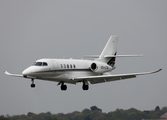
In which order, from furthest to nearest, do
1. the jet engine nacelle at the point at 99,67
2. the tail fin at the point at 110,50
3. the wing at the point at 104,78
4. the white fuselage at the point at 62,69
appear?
the tail fin at the point at 110,50 < the jet engine nacelle at the point at 99,67 < the wing at the point at 104,78 < the white fuselage at the point at 62,69

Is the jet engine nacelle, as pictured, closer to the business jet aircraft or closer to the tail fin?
the business jet aircraft

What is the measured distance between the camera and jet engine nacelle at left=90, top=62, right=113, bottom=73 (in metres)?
59.4

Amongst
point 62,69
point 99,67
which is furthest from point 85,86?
point 99,67

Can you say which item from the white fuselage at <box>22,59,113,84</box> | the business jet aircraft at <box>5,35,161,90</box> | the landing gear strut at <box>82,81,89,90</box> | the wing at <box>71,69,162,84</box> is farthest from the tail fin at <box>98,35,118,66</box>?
the landing gear strut at <box>82,81,89,90</box>

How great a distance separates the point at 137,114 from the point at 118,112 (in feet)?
25.4

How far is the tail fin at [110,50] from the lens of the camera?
206ft

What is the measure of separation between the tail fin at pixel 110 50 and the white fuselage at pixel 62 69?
1.90 m

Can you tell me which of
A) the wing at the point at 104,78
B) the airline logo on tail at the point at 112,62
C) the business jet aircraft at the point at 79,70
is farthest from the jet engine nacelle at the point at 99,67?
the wing at the point at 104,78

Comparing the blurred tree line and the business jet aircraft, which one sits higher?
the business jet aircraft

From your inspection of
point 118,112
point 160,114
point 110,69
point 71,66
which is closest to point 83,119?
point 118,112

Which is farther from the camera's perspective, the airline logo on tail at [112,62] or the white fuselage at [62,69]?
the airline logo on tail at [112,62]

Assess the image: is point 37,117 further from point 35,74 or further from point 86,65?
point 35,74

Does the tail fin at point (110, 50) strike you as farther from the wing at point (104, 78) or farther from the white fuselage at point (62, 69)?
the wing at point (104, 78)

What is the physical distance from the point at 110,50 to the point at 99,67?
4.72 metres
